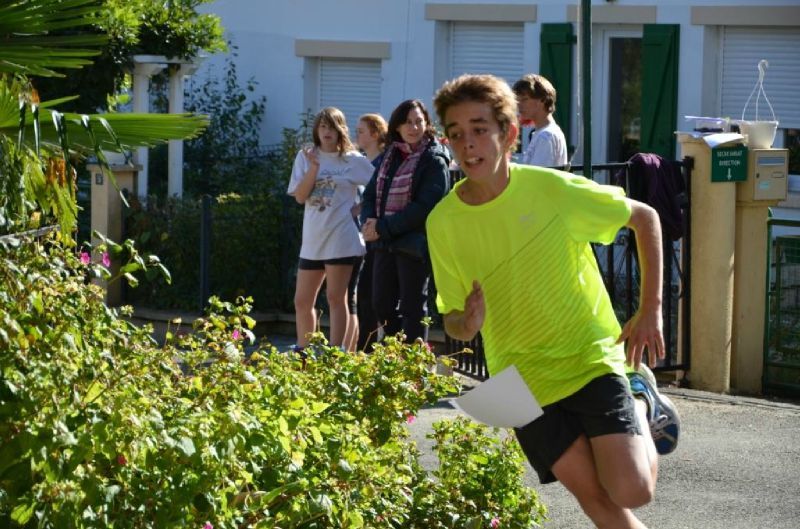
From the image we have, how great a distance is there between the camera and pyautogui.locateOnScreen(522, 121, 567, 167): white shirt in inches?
353

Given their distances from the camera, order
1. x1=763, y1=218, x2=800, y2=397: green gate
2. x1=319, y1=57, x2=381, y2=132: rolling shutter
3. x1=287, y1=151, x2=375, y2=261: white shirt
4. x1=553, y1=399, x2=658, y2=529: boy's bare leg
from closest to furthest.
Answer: x1=553, y1=399, x2=658, y2=529: boy's bare leg
x1=287, y1=151, x2=375, y2=261: white shirt
x1=763, y1=218, x2=800, y2=397: green gate
x1=319, y1=57, x2=381, y2=132: rolling shutter

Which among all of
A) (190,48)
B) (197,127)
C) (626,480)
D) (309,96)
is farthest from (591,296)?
(309,96)

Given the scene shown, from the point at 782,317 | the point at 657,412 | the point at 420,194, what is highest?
the point at 420,194

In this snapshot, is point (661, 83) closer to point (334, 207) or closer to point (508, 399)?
point (334, 207)

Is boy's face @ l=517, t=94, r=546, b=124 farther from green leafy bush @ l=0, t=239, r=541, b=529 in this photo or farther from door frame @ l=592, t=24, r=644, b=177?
door frame @ l=592, t=24, r=644, b=177

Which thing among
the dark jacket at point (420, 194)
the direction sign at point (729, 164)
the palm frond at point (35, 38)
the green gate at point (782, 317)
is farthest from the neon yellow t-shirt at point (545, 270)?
the green gate at point (782, 317)

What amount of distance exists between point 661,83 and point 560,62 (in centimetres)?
113

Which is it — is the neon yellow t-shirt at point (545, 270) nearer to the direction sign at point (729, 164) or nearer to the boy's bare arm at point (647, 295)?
the boy's bare arm at point (647, 295)

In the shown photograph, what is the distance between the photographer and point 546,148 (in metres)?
8.96

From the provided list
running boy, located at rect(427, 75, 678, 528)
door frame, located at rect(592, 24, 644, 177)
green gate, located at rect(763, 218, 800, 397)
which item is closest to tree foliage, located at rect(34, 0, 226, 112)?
door frame, located at rect(592, 24, 644, 177)

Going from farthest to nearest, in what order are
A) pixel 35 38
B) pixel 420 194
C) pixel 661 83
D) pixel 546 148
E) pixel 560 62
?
pixel 560 62
pixel 661 83
pixel 546 148
pixel 420 194
pixel 35 38

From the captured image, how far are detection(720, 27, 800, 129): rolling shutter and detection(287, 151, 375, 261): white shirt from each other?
249 inches

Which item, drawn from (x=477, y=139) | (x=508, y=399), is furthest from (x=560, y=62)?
(x=508, y=399)

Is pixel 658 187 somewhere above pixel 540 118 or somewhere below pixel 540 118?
below
